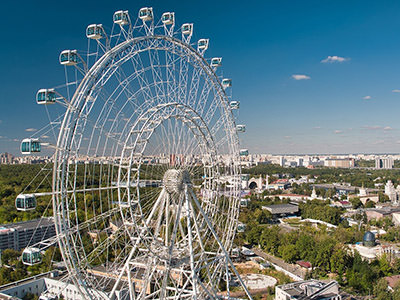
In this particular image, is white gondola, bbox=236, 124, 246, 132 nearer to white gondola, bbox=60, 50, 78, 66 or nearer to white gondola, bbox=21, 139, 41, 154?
white gondola, bbox=60, 50, 78, 66

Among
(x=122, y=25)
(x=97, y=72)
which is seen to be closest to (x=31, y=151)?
(x=97, y=72)

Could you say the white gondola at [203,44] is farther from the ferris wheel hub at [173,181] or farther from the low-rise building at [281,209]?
the low-rise building at [281,209]

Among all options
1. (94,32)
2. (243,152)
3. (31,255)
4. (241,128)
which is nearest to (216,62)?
(241,128)

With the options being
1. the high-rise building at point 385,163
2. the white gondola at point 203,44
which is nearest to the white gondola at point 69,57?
the white gondola at point 203,44

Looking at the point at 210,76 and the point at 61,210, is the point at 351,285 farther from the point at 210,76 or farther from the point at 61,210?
the point at 61,210

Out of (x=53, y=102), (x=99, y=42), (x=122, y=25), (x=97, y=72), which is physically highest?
(x=122, y=25)

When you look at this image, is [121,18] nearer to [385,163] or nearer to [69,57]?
[69,57]

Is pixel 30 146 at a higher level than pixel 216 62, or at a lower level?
lower
